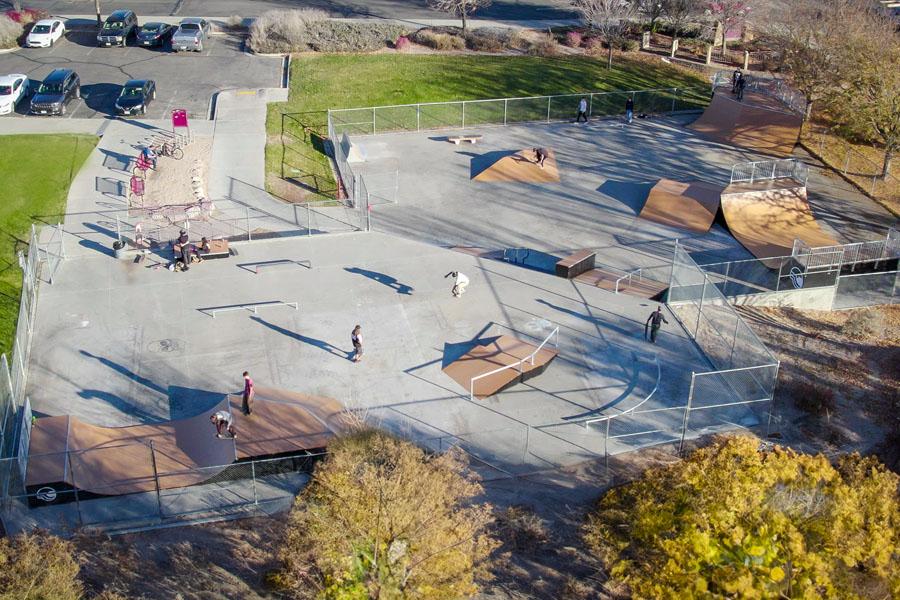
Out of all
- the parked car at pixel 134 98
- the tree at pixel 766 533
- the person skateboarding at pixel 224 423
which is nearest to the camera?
the tree at pixel 766 533

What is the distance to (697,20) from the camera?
57406mm

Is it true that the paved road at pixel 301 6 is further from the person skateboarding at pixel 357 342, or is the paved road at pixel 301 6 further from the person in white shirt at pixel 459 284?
the person skateboarding at pixel 357 342

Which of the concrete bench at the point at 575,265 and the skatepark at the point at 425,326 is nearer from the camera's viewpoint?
the skatepark at the point at 425,326

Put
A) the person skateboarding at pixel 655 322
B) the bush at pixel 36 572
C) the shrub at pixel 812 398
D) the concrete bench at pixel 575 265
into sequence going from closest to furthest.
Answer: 1. the bush at pixel 36 572
2. the shrub at pixel 812 398
3. the person skateboarding at pixel 655 322
4. the concrete bench at pixel 575 265

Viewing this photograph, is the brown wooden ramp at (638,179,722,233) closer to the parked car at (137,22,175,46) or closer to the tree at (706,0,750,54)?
the tree at (706,0,750,54)

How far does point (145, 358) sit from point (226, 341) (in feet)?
8.07

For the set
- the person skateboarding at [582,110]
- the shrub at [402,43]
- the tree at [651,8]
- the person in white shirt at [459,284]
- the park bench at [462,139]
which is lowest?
the person in white shirt at [459,284]

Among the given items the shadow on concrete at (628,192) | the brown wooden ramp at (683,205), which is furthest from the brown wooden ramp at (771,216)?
the shadow on concrete at (628,192)

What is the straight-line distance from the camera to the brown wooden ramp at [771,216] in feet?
121

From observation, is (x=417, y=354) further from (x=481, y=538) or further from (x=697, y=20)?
(x=697, y=20)

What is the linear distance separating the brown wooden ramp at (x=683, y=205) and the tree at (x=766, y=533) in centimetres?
1835

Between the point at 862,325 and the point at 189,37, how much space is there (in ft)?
130

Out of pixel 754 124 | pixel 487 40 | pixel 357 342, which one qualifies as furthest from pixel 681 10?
pixel 357 342

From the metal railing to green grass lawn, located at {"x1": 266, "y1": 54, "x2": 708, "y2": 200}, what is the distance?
37.8ft
